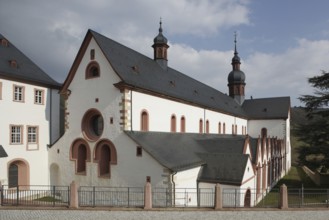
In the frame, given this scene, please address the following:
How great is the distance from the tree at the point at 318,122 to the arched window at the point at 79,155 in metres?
18.8

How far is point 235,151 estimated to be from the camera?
21719 mm

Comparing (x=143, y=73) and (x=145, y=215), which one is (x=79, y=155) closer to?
(x=143, y=73)

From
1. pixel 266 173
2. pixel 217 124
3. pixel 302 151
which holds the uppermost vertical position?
pixel 217 124

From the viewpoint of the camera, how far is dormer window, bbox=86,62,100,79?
2011 cm

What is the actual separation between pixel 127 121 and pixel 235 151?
867cm

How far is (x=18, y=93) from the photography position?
2033 centimetres

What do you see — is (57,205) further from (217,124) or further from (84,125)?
(217,124)

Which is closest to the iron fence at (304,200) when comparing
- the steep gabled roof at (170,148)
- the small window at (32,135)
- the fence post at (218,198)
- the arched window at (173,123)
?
the fence post at (218,198)

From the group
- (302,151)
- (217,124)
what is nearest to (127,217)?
(302,151)

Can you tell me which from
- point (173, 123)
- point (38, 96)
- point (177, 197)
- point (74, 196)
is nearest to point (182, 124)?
point (173, 123)

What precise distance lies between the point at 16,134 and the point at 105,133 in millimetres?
6483

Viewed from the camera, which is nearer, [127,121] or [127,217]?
[127,217]

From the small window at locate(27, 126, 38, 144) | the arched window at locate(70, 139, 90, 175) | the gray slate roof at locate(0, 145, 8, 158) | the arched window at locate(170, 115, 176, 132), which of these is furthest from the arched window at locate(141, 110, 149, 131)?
the gray slate roof at locate(0, 145, 8, 158)

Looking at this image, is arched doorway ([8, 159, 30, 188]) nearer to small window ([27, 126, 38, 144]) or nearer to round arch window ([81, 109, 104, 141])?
small window ([27, 126, 38, 144])
